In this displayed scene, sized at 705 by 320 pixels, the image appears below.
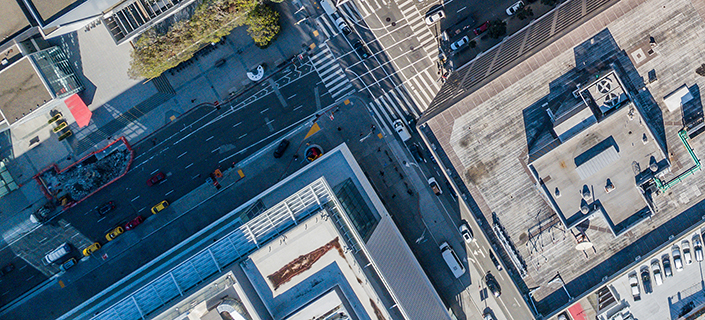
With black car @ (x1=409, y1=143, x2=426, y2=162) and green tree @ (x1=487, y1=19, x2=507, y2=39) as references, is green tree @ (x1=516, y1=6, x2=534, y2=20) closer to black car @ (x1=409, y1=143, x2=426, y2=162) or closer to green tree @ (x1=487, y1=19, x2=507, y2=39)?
green tree @ (x1=487, y1=19, x2=507, y2=39)

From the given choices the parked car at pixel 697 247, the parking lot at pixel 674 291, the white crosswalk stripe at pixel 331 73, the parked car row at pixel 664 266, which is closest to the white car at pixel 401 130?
the white crosswalk stripe at pixel 331 73

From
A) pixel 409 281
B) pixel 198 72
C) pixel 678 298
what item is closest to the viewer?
pixel 409 281

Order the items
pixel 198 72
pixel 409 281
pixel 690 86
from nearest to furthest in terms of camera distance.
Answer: pixel 690 86 → pixel 409 281 → pixel 198 72

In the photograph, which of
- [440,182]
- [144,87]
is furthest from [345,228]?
[144,87]

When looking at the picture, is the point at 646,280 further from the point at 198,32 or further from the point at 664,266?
the point at 198,32

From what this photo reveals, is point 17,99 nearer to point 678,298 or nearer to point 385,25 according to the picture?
point 385,25

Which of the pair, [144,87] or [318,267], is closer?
[318,267]

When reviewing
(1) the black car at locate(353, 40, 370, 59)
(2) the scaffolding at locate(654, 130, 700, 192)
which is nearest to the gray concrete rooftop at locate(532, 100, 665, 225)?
(2) the scaffolding at locate(654, 130, 700, 192)

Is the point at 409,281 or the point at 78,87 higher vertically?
the point at 78,87
